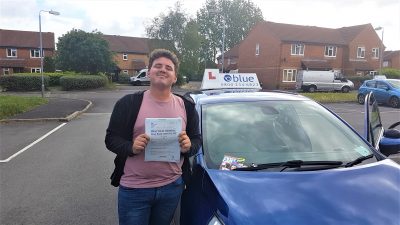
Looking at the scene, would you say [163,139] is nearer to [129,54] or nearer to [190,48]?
[190,48]

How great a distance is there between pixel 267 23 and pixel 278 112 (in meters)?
47.5

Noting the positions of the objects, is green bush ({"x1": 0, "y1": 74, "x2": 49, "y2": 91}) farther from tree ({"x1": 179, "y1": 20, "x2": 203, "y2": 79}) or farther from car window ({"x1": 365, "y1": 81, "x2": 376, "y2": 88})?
car window ({"x1": 365, "y1": 81, "x2": 376, "y2": 88})

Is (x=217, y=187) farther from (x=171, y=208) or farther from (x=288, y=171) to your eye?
(x=288, y=171)

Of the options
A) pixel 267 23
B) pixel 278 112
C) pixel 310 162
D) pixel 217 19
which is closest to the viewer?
pixel 310 162

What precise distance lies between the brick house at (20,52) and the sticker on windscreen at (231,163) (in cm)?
5766

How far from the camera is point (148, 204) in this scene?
8.63 ft

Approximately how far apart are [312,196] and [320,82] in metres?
37.7

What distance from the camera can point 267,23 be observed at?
49062 mm

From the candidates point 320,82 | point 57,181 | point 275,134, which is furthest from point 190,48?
point 275,134

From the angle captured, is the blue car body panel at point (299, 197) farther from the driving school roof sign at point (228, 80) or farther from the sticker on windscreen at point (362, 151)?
the driving school roof sign at point (228, 80)

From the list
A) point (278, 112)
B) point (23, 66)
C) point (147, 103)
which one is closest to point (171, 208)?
point (147, 103)

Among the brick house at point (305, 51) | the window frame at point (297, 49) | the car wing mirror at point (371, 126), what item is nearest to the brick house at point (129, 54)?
the brick house at point (305, 51)

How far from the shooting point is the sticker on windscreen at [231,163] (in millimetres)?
2852

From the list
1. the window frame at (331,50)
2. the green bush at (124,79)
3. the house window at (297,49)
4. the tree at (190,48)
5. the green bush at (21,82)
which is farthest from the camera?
the green bush at (124,79)
